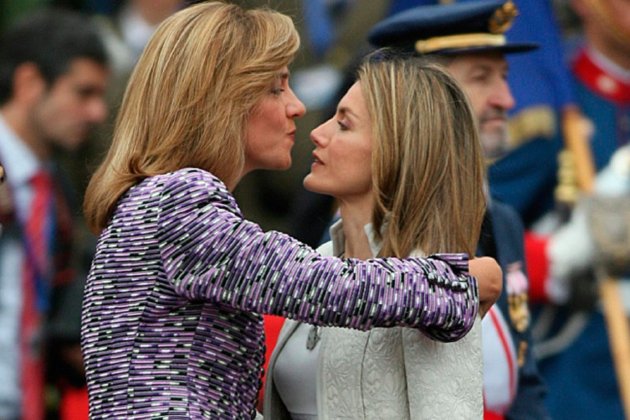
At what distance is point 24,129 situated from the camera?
21.6ft

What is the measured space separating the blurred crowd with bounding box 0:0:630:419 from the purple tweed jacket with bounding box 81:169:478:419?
2.57 metres

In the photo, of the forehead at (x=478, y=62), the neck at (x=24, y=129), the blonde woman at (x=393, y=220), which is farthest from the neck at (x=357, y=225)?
the neck at (x=24, y=129)

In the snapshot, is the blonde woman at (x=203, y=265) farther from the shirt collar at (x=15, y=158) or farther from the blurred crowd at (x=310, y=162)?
the shirt collar at (x=15, y=158)

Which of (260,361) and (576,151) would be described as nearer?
(260,361)

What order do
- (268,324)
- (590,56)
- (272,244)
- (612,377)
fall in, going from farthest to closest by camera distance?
(590,56)
(612,377)
(268,324)
(272,244)

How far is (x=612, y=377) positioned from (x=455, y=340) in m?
3.63

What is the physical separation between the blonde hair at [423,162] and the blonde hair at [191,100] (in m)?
0.27

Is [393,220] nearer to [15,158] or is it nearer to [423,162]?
[423,162]

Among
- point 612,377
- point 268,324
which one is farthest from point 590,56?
point 268,324

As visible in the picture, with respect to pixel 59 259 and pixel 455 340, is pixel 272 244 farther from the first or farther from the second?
pixel 59 259

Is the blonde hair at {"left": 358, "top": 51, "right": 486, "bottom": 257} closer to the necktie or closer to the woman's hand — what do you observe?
the woman's hand

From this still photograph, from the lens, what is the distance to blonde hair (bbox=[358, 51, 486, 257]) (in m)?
3.73

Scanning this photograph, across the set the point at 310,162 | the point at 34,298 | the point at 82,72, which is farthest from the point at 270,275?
the point at 310,162

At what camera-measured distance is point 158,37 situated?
12.0 feet
